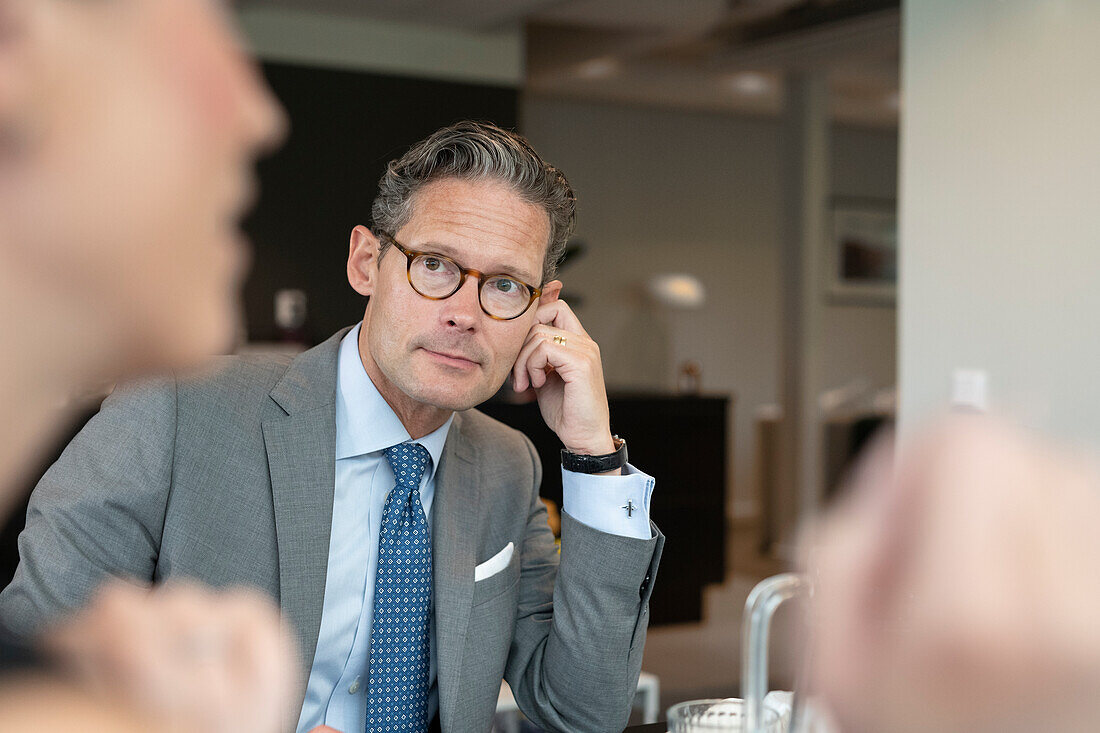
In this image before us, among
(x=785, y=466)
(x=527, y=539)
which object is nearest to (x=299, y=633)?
(x=527, y=539)

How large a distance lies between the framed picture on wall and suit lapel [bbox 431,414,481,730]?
7422 mm

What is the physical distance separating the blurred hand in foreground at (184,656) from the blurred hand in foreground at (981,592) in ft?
0.82

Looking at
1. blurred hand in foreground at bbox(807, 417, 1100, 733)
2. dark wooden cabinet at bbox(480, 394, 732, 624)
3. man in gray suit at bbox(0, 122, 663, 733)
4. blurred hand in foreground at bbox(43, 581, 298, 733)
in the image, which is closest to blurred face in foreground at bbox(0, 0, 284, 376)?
blurred hand in foreground at bbox(43, 581, 298, 733)

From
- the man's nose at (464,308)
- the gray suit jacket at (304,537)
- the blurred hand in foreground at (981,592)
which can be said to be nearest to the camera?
the blurred hand in foreground at (981,592)

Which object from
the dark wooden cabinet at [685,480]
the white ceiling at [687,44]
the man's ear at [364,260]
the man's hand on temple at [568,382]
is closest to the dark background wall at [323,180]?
the white ceiling at [687,44]

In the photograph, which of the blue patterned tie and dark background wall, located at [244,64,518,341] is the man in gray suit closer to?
the blue patterned tie

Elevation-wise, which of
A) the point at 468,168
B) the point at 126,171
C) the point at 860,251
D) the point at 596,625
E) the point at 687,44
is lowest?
the point at 596,625

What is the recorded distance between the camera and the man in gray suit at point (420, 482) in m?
1.31

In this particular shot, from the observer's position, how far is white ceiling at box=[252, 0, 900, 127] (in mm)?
5719

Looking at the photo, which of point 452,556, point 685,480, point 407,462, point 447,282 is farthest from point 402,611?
point 685,480

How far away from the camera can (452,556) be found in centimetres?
147

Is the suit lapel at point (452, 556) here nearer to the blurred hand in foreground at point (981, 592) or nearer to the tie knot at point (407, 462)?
the tie knot at point (407, 462)

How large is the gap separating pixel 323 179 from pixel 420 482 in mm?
4621

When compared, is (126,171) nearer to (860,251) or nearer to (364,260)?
(364,260)
